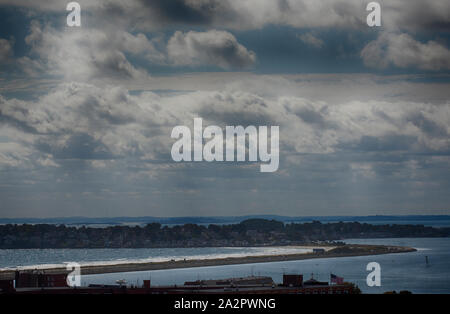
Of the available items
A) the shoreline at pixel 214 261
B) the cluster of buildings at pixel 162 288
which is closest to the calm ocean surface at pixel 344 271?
the shoreline at pixel 214 261

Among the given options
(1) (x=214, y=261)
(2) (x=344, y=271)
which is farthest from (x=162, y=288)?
(1) (x=214, y=261)

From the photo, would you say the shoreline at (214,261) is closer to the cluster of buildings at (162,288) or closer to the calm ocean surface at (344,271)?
the calm ocean surface at (344,271)

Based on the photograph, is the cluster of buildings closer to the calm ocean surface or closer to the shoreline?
the calm ocean surface

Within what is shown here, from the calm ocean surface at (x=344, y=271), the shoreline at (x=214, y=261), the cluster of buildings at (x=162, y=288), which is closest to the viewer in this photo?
the cluster of buildings at (x=162, y=288)

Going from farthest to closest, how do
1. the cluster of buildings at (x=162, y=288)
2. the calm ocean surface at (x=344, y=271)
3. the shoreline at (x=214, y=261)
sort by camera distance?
the shoreline at (x=214, y=261), the calm ocean surface at (x=344, y=271), the cluster of buildings at (x=162, y=288)

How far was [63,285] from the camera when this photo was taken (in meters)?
68.3

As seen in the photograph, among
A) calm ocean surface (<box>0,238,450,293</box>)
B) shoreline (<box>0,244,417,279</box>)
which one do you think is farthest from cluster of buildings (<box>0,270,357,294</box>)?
shoreline (<box>0,244,417,279</box>)

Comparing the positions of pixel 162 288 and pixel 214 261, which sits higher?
pixel 214 261

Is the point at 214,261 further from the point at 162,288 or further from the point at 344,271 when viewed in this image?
the point at 162,288
